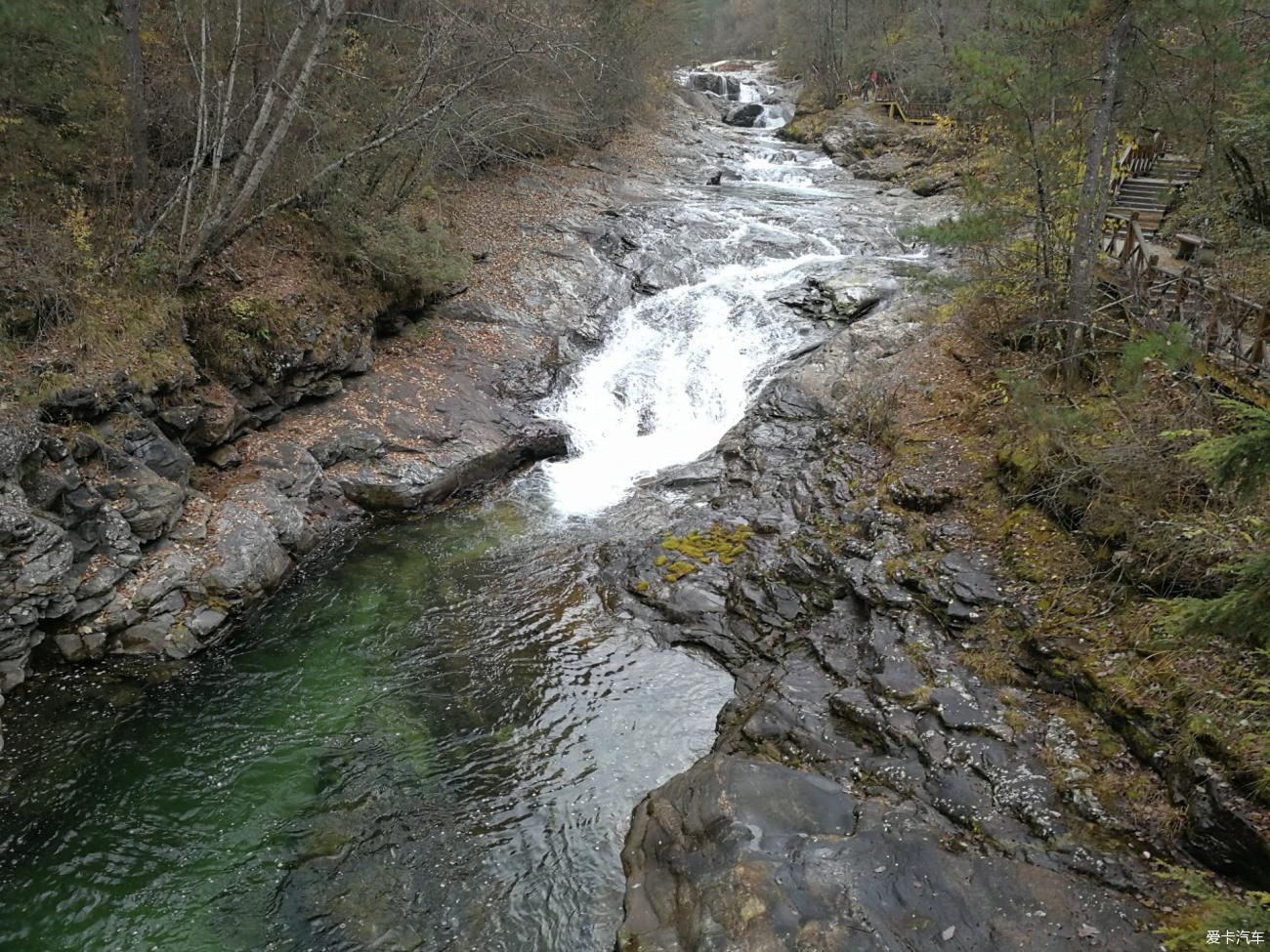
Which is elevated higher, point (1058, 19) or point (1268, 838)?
point (1058, 19)

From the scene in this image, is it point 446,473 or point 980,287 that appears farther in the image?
point 446,473

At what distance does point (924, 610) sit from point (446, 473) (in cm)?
779

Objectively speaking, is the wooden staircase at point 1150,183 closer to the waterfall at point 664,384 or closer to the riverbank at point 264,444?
the waterfall at point 664,384

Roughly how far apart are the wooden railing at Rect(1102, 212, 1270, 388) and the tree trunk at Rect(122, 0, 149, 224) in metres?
12.8

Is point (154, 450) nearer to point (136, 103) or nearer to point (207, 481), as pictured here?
point (207, 481)

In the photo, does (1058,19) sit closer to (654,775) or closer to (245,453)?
(654,775)

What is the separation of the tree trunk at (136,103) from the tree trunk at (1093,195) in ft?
39.6

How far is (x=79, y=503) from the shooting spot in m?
8.54

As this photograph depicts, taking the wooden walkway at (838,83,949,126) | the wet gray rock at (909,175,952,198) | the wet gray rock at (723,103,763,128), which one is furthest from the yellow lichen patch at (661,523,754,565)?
the wet gray rock at (723,103,763,128)

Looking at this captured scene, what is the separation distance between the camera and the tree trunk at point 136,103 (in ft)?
33.0

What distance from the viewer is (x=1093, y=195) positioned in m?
8.74

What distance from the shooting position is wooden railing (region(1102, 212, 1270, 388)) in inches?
297

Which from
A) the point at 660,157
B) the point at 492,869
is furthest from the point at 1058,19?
the point at 660,157

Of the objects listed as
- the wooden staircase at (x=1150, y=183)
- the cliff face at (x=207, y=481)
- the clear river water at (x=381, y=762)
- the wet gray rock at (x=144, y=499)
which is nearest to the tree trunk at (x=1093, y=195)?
the wooden staircase at (x=1150, y=183)
